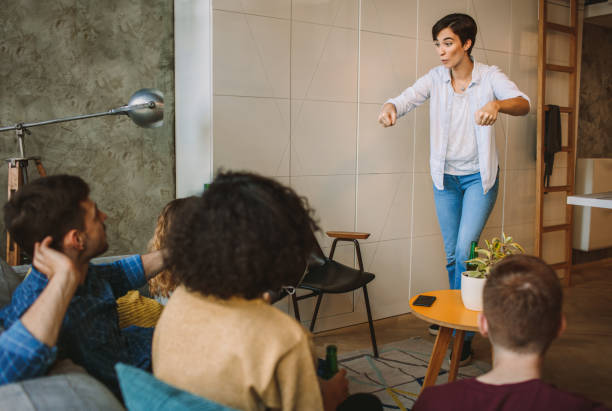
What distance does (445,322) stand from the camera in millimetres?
1963

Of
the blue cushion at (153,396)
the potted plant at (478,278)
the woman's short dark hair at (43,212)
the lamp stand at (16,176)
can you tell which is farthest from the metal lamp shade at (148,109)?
the blue cushion at (153,396)

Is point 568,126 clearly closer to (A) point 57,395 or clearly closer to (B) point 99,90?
(B) point 99,90

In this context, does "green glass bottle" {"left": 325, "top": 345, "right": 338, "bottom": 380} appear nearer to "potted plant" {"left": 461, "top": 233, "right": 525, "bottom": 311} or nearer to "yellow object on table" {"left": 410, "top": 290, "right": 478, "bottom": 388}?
"yellow object on table" {"left": 410, "top": 290, "right": 478, "bottom": 388}


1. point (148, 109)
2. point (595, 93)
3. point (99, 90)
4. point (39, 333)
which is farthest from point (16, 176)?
point (595, 93)

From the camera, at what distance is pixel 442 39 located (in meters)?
2.85

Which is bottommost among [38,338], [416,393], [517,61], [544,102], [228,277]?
[416,393]

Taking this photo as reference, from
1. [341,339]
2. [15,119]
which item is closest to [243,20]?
[15,119]

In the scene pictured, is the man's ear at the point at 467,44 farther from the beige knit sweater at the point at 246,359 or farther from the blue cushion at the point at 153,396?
the blue cushion at the point at 153,396

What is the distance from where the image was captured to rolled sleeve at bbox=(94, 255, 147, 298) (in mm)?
1639

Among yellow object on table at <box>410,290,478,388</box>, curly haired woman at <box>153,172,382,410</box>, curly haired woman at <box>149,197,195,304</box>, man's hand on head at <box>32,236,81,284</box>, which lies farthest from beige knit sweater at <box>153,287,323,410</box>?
yellow object on table at <box>410,290,478,388</box>

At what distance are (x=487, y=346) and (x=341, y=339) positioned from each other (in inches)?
33.9

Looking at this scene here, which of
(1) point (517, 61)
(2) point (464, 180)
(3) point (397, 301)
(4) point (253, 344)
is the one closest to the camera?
(4) point (253, 344)

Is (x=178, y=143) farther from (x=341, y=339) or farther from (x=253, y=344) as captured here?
(x=253, y=344)

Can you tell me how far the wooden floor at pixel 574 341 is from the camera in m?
2.57
